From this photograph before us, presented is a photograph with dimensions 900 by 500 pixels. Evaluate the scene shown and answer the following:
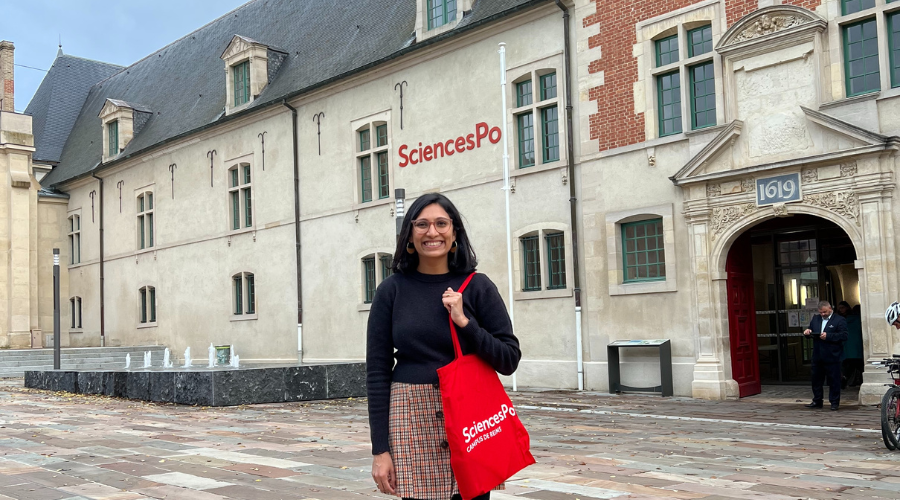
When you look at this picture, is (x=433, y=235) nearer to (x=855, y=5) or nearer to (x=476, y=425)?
(x=476, y=425)

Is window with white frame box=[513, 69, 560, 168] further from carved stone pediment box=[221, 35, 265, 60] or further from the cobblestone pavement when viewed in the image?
carved stone pediment box=[221, 35, 265, 60]

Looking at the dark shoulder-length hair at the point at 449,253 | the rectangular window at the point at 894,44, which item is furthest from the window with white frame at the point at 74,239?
the dark shoulder-length hair at the point at 449,253

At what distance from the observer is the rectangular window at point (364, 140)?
23.5 meters

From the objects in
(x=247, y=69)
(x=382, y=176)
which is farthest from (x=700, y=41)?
(x=247, y=69)

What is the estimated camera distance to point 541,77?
62.7 ft

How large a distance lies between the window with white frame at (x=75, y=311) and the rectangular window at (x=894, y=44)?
1241 inches

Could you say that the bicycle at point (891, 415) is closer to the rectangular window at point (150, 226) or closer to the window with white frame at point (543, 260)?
the window with white frame at point (543, 260)

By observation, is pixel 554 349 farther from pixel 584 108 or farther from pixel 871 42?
pixel 871 42

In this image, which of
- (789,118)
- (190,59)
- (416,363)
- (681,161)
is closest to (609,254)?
(681,161)

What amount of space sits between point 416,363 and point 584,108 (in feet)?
49.5

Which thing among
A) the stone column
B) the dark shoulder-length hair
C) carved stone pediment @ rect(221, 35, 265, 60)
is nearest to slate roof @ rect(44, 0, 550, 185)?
carved stone pediment @ rect(221, 35, 265, 60)

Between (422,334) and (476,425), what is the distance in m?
0.37

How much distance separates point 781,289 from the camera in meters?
17.9

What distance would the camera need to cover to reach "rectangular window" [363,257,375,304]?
23125mm
